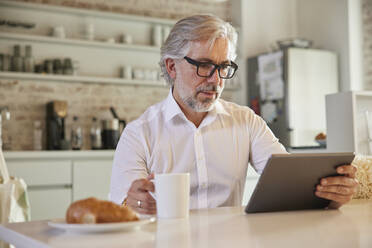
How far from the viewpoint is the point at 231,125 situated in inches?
84.7

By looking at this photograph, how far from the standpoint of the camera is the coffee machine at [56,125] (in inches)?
184

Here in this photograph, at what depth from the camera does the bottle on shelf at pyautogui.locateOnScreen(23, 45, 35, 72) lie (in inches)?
188

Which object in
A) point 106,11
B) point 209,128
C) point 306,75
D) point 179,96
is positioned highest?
point 106,11

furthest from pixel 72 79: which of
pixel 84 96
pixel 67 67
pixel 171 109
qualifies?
pixel 171 109

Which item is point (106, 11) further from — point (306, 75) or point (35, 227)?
point (35, 227)

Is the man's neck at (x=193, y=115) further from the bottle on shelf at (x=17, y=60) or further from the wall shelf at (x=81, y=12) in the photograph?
the wall shelf at (x=81, y=12)

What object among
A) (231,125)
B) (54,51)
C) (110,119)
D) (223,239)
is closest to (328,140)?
(231,125)

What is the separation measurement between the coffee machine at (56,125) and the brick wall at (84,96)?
0.58ft

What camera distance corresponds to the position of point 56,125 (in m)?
4.74

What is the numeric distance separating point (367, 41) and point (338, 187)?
14.8 ft

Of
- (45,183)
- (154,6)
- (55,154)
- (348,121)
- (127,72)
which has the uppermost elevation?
(154,6)

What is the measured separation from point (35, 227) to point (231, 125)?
1138mm

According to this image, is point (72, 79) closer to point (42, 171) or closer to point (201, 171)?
point (42, 171)

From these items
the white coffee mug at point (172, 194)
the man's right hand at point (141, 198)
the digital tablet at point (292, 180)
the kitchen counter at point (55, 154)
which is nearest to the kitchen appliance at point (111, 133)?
the kitchen counter at point (55, 154)
